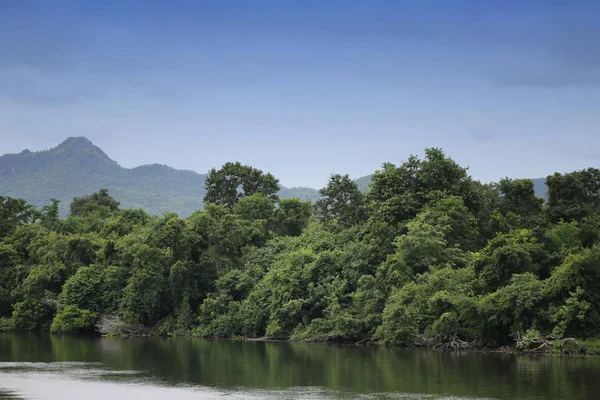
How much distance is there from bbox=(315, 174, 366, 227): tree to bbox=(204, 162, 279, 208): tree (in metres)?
27.2

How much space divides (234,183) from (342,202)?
104ft

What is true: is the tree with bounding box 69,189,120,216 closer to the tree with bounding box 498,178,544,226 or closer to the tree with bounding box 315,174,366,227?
the tree with bounding box 315,174,366,227

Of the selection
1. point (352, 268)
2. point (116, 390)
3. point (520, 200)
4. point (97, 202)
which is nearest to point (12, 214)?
point (97, 202)

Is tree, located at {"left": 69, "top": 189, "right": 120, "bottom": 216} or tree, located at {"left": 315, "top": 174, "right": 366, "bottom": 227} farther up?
tree, located at {"left": 69, "top": 189, "right": 120, "bottom": 216}

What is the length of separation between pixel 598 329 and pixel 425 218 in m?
15.2

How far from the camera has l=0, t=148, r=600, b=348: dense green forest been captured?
149 ft

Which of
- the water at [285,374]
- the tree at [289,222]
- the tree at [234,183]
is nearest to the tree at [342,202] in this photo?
the tree at [289,222]

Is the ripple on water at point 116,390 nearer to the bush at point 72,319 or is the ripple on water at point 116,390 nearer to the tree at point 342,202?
the bush at point 72,319

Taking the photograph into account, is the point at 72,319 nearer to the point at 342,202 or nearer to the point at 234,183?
the point at 342,202

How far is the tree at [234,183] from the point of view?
95250mm

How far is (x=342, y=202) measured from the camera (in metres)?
66.5

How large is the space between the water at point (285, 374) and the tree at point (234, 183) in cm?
4574

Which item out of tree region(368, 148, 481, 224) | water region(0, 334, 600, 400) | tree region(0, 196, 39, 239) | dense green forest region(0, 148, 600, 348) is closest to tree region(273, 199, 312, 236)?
dense green forest region(0, 148, 600, 348)

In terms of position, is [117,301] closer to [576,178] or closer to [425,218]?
[425,218]
